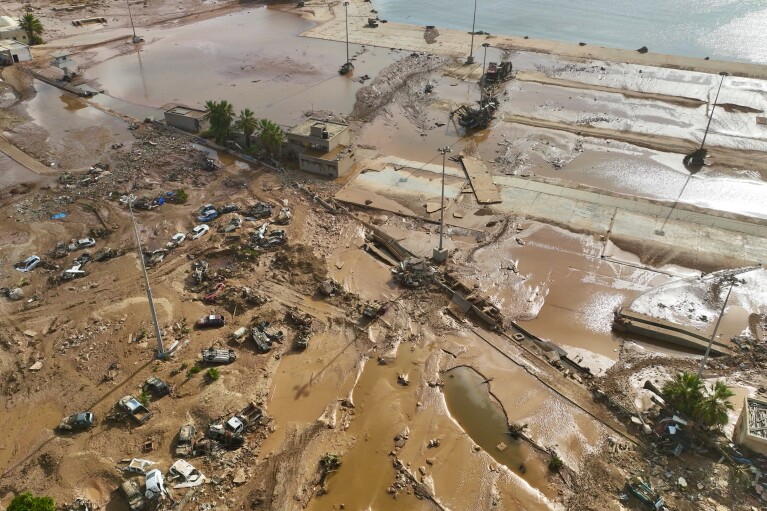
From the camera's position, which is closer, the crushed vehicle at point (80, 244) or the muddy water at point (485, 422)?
the muddy water at point (485, 422)

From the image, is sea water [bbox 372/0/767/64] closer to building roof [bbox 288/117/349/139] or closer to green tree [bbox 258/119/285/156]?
building roof [bbox 288/117/349/139]

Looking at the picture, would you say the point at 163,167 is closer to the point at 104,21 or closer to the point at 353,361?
the point at 353,361

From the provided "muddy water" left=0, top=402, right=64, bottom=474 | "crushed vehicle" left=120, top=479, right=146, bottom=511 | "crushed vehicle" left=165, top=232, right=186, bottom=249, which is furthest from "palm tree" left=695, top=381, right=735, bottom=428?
"crushed vehicle" left=165, top=232, right=186, bottom=249

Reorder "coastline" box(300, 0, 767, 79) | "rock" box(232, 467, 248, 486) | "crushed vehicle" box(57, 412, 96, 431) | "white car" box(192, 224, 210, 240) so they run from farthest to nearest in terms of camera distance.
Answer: "coastline" box(300, 0, 767, 79) < "white car" box(192, 224, 210, 240) < "crushed vehicle" box(57, 412, 96, 431) < "rock" box(232, 467, 248, 486)

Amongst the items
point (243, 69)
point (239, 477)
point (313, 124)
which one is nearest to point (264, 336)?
point (239, 477)

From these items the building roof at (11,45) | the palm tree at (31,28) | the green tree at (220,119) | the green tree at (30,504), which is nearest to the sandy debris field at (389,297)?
the green tree at (30,504)

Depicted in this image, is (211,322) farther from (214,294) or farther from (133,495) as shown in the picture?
(133,495)

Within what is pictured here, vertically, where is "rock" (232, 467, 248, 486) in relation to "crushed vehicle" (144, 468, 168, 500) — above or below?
below

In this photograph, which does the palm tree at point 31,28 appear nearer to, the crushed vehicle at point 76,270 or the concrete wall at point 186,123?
the concrete wall at point 186,123
